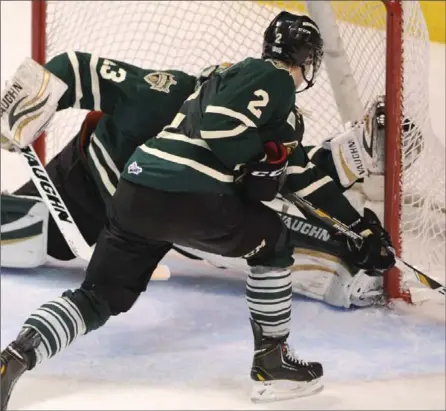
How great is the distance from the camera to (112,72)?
1.07 meters

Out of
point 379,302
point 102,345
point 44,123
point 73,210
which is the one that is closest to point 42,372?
point 102,345

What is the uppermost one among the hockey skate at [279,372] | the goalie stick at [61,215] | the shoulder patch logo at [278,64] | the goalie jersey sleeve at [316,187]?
the shoulder patch logo at [278,64]

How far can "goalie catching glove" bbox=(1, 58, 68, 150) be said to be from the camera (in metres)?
0.91

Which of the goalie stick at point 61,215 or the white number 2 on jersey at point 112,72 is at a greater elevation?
the white number 2 on jersey at point 112,72

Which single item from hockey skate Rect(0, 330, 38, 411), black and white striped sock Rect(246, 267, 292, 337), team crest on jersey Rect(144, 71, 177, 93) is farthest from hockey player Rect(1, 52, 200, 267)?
black and white striped sock Rect(246, 267, 292, 337)

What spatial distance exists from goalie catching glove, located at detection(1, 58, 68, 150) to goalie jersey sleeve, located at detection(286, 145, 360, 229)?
326 millimetres

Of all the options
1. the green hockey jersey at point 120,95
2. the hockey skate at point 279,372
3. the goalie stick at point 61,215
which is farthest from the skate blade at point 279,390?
the green hockey jersey at point 120,95

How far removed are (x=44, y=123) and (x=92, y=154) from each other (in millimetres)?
330

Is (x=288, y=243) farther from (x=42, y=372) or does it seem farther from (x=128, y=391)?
(x=42, y=372)

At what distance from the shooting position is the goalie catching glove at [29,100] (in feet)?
2.97

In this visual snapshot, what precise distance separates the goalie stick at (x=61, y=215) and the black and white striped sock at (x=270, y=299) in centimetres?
21

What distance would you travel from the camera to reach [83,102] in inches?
42.0

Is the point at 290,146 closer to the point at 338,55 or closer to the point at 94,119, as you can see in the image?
the point at 338,55

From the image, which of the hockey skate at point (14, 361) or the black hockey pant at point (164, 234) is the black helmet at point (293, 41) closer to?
the black hockey pant at point (164, 234)
